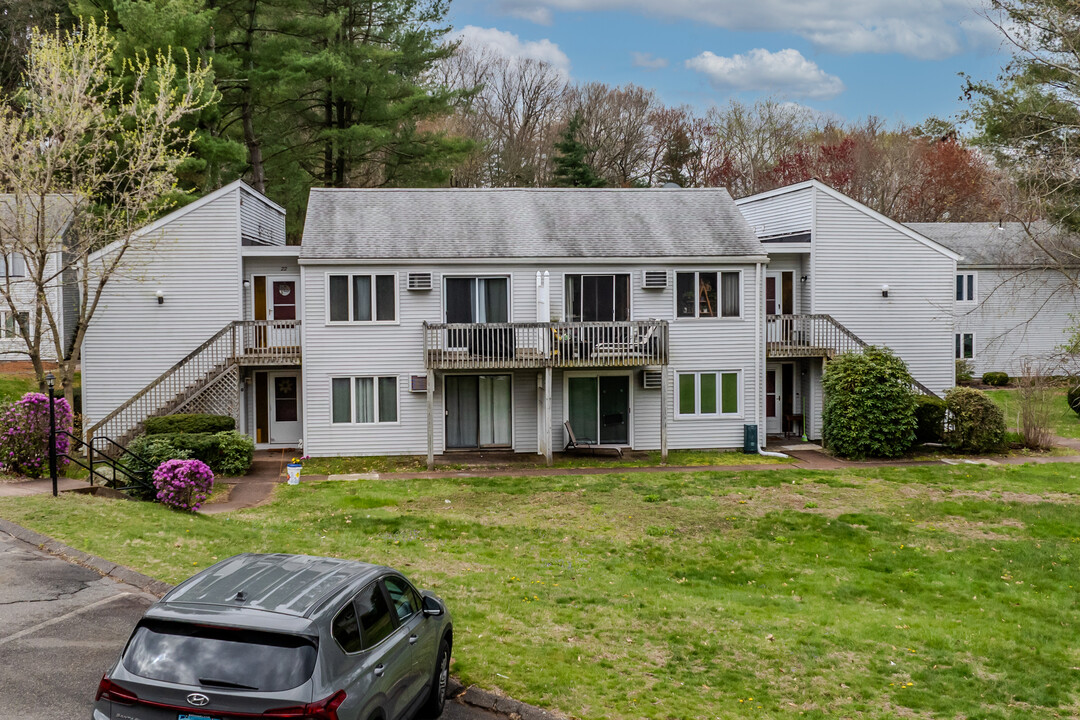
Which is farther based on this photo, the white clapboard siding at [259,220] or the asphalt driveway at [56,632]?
the white clapboard siding at [259,220]

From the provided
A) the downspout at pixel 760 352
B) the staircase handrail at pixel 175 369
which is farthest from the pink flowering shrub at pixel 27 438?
the downspout at pixel 760 352

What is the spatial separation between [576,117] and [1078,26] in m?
35.1

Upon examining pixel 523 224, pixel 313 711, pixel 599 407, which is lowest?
pixel 313 711

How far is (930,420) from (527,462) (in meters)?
11.8

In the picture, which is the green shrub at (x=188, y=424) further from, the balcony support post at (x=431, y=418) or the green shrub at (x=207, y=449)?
the balcony support post at (x=431, y=418)

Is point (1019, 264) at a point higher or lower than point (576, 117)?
lower

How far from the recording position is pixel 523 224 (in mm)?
25922

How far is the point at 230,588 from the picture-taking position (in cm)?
637

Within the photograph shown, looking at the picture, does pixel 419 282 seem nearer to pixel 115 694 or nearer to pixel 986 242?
pixel 115 694

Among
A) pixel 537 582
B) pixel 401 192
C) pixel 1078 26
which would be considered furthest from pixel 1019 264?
pixel 537 582

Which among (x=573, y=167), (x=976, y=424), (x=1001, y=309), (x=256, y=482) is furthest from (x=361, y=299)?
(x=1001, y=309)

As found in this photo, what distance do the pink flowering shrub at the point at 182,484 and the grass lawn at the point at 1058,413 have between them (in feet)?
78.3

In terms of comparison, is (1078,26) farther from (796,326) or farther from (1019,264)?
(1019,264)

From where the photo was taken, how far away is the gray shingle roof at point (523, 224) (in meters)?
24.6
